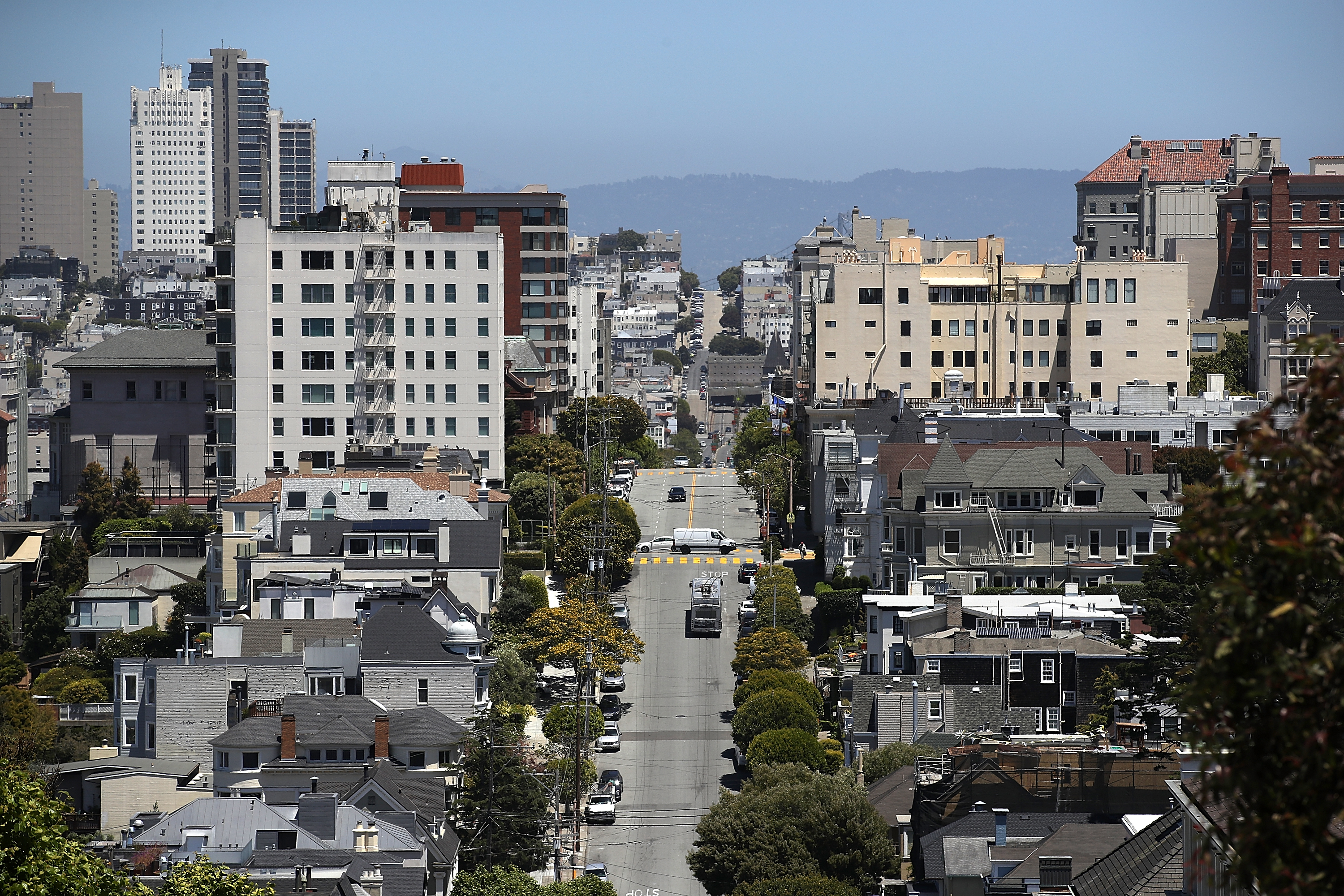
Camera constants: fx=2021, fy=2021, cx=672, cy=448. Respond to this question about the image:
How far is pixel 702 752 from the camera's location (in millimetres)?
86062

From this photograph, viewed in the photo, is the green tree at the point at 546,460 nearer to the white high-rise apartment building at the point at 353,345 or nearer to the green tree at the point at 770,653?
the white high-rise apartment building at the point at 353,345

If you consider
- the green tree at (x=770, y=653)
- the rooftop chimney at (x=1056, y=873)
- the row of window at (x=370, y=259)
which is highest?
the row of window at (x=370, y=259)

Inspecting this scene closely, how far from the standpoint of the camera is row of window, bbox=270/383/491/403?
132 metres

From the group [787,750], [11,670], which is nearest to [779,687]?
[787,750]

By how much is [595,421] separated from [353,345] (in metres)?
24.6

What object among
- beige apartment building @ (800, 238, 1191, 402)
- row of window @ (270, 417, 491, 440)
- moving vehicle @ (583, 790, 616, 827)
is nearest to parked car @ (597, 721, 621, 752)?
moving vehicle @ (583, 790, 616, 827)

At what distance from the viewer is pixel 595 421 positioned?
151 m

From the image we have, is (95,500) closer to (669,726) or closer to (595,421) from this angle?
(595,421)

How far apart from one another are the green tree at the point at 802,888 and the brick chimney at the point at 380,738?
21.2m

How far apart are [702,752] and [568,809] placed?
958 centimetres

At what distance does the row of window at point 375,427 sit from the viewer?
5187 inches

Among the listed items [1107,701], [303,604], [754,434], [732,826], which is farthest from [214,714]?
[754,434]

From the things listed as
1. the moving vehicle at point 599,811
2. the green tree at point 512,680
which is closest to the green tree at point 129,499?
the green tree at point 512,680

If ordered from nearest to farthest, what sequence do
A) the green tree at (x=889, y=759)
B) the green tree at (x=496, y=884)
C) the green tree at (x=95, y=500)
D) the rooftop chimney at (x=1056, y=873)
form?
the rooftop chimney at (x=1056, y=873), the green tree at (x=496, y=884), the green tree at (x=889, y=759), the green tree at (x=95, y=500)
